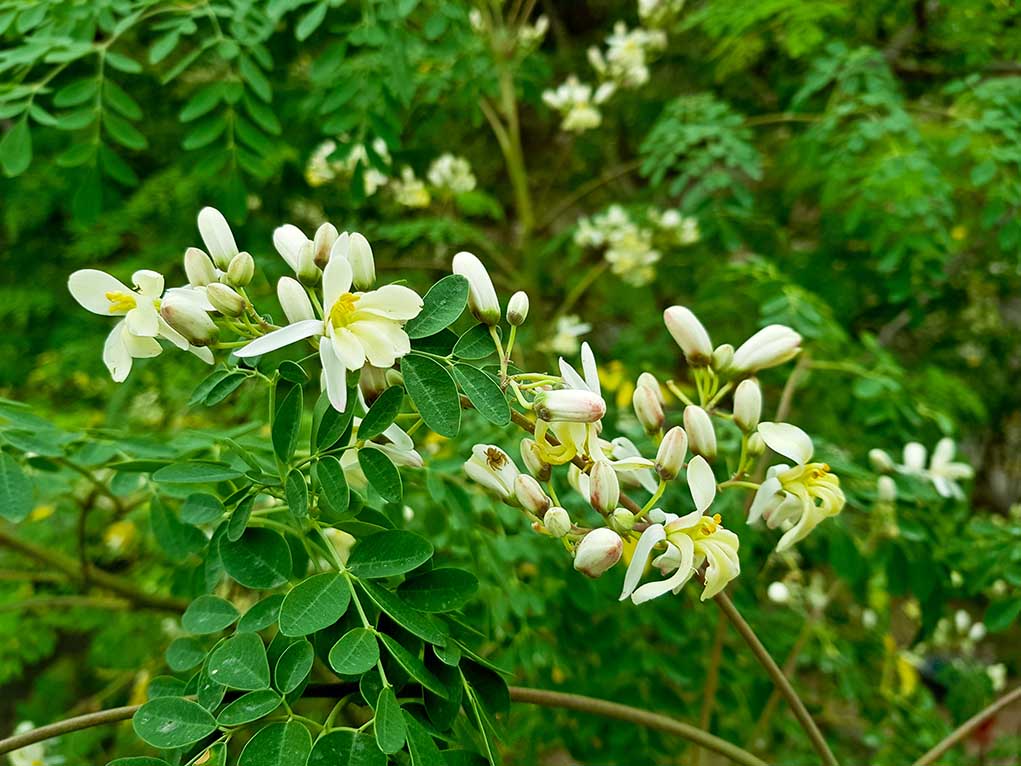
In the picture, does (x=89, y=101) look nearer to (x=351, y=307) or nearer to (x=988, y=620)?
(x=351, y=307)

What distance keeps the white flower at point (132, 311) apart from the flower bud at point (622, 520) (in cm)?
27

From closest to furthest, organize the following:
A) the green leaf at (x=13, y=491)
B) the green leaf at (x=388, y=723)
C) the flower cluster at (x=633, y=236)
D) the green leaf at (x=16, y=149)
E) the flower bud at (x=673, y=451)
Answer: the green leaf at (x=388, y=723) < the flower bud at (x=673, y=451) < the green leaf at (x=13, y=491) < the green leaf at (x=16, y=149) < the flower cluster at (x=633, y=236)

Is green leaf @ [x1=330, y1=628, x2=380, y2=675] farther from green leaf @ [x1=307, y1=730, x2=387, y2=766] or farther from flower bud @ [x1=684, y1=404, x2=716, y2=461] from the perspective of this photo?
flower bud @ [x1=684, y1=404, x2=716, y2=461]

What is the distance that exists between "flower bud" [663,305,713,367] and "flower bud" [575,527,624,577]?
0.53ft

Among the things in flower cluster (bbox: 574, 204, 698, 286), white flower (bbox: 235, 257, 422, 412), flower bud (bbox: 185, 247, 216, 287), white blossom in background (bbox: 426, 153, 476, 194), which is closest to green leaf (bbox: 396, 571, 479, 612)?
white flower (bbox: 235, 257, 422, 412)

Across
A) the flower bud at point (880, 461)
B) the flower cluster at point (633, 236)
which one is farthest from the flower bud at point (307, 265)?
the flower cluster at point (633, 236)

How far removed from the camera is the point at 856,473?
0.94 metres

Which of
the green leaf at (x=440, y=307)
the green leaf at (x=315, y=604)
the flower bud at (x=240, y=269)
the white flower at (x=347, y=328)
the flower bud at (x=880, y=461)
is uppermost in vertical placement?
the flower bud at (x=240, y=269)

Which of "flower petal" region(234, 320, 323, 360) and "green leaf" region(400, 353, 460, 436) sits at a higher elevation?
"flower petal" region(234, 320, 323, 360)

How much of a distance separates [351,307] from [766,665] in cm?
37

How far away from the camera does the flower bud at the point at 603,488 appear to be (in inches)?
20.9

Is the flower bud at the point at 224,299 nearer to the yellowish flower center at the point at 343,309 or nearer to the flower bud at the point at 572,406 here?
the yellowish flower center at the point at 343,309

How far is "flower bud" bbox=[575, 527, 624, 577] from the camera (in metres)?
0.52

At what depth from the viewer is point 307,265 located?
0.56 metres
